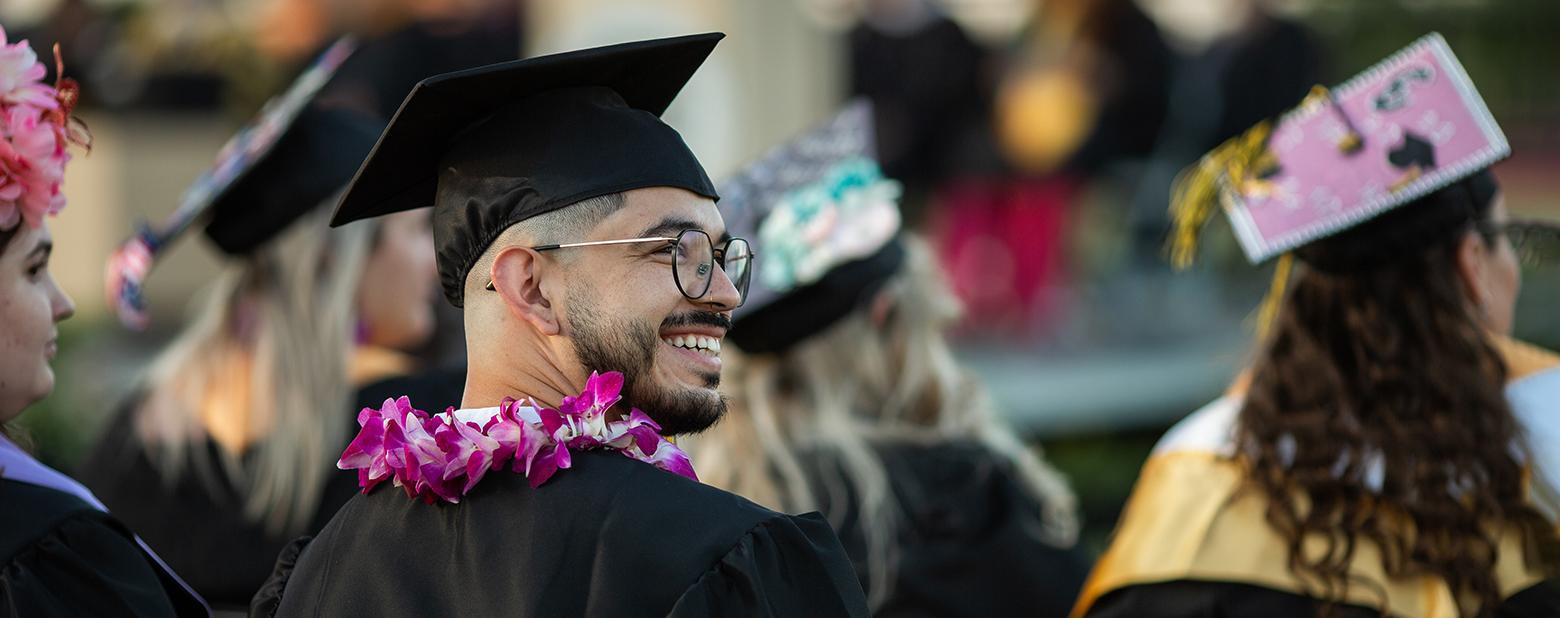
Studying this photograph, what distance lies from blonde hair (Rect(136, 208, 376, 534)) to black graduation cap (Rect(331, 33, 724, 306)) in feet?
5.94

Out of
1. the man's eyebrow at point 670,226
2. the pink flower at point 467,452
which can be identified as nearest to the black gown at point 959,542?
the man's eyebrow at point 670,226

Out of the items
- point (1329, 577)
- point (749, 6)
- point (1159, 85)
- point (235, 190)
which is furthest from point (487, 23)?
point (1329, 577)

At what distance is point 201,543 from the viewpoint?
442 centimetres

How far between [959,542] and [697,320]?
1.67 meters

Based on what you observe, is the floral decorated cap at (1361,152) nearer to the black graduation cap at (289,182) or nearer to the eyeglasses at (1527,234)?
the eyeglasses at (1527,234)

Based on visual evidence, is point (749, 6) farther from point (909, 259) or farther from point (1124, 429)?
point (909, 259)

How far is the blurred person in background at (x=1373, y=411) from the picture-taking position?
11.1ft

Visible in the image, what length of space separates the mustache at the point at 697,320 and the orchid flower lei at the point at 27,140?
1076mm

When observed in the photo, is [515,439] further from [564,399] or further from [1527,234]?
[1527,234]

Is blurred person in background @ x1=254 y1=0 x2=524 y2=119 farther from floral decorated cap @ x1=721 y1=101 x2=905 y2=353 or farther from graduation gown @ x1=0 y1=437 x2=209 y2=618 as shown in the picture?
graduation gown @ x1=0 y1=437 x2=209 y2=618

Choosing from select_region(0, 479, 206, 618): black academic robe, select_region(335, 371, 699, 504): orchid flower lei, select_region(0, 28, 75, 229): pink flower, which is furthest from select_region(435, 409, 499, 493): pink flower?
select_region(0, 28, 75, 229): pink flower

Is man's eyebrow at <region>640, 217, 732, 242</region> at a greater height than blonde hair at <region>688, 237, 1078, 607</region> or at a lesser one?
greater

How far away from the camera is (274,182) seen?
14.4ft

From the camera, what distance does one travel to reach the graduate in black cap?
2.36 metres
